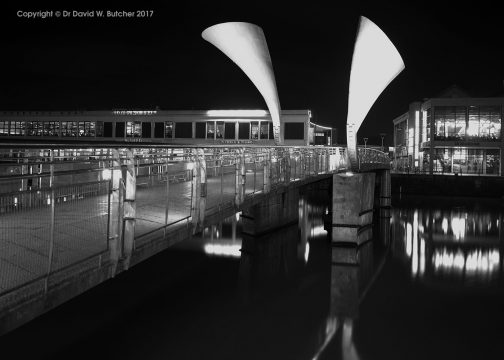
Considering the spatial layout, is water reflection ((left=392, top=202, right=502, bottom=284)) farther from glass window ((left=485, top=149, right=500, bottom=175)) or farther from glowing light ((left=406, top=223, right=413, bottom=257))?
glass window ((left=485, top=149, right=500, bottom=175))

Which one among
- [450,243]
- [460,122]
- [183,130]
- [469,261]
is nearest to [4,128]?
[183,130]

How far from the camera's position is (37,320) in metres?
13.9

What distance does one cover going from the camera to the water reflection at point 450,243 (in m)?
22.5

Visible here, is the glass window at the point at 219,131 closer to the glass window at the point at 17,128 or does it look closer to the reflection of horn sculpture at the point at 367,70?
the glass window at the point at 17,128

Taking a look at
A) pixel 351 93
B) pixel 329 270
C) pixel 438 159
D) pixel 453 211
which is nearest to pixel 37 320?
pixel 329 270

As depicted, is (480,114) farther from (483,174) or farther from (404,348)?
(404,348)

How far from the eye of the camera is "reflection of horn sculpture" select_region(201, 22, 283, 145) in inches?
1377

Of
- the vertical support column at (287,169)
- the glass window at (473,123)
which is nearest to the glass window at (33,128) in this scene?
the glass window at (473,123)

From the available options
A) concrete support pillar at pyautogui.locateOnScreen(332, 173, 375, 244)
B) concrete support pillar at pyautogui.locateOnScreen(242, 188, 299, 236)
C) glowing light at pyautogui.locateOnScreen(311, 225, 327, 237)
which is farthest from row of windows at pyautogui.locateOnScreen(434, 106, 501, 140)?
concrete support pillar at pyautogui.locateOnScreen(332, 173, 375, 244)

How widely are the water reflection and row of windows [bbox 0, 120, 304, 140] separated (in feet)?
56.9

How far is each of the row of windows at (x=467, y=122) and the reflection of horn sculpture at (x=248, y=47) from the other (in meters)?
30.9

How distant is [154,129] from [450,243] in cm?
3859

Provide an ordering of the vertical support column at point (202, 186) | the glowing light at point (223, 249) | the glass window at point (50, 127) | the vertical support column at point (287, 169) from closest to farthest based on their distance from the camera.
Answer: the vertical support column at point (202, 186)
the vertical support column at point (287, 169)
the glowing light at point (223, 249)
the glass window at point (50, 127)

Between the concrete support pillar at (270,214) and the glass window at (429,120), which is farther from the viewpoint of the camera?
the glass window at (429,120)
